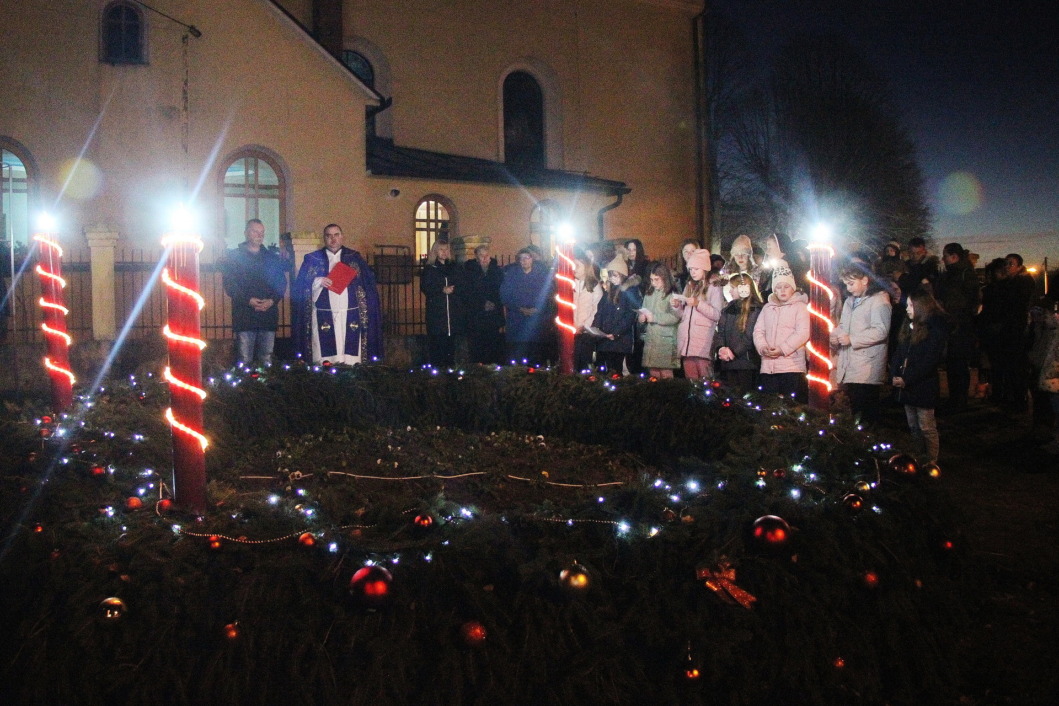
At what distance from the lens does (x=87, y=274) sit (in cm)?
1307

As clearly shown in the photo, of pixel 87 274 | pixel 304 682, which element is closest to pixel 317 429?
pixel 304 682

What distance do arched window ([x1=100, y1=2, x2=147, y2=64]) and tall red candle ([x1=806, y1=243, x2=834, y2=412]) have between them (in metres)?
12.9

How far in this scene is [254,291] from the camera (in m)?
10.3

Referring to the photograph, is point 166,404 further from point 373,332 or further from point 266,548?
point 373,332

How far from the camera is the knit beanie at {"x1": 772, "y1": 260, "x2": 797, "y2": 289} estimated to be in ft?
25.2

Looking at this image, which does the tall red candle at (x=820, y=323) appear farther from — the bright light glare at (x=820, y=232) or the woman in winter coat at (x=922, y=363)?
the woman in winter coat at (x=922, y=363)

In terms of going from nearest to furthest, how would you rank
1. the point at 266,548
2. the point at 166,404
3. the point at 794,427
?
the point at 266,548
the point at 794,427
the point at 166,404

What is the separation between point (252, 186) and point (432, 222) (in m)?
4.52

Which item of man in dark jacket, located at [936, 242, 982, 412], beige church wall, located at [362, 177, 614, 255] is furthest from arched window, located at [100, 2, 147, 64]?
man in dark jacket, located at [936, 242, 982, 412]

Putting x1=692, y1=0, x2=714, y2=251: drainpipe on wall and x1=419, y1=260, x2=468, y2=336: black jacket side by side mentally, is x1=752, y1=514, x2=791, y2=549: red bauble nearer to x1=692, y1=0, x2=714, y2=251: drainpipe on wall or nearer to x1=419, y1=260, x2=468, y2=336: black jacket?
x1=419, y1=260, x2=468, y2=336: black jacket

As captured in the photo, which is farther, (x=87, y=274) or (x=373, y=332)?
(x=87, y=274)

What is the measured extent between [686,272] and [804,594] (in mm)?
7542

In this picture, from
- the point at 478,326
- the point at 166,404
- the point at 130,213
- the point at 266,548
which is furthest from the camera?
the point at 130,213

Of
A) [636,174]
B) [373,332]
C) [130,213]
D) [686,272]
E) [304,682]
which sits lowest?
[304,682]
